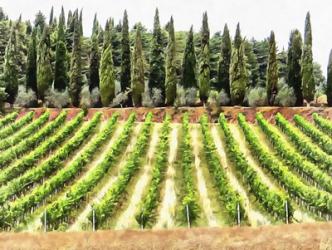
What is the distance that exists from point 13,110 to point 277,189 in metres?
30.5

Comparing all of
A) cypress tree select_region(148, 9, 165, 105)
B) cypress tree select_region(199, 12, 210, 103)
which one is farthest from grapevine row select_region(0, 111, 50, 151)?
cypress tree select_region(199, 12, 210, 103)

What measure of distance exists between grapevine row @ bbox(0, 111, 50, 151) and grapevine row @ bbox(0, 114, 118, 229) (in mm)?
5712

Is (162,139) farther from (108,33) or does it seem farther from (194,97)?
(108,33)

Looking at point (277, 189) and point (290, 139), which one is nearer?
point (277, 189)

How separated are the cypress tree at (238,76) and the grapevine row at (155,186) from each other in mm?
12623

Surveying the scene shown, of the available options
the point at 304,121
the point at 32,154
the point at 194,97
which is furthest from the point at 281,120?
the point at 32,154

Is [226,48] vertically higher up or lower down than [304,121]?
higher up

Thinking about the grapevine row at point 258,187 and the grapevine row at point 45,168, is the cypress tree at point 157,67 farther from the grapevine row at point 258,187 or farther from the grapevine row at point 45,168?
the grapevine row at point 258,187

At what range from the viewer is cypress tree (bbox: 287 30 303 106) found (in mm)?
56906

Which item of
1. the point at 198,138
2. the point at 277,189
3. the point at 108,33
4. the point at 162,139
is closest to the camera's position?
the point at 277,189

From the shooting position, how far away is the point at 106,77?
5988 centimetres

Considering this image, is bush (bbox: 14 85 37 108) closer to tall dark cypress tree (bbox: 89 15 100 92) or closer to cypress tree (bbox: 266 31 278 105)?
tall dark cypress tree (bbox: 89 15 100 92)

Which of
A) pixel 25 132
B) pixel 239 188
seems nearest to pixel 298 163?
pixel 239 188

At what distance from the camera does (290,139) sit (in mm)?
46875
